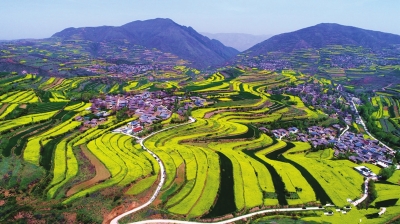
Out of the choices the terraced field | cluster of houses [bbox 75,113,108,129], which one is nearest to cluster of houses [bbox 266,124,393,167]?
the terraced field

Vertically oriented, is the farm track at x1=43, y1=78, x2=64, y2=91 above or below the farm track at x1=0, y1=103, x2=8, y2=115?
above

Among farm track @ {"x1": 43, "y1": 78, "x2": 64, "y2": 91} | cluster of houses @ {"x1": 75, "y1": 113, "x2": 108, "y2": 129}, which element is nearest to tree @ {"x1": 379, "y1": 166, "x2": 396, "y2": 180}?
cluster of houses @ {"x1": 75, "y1": 113, "x2": 108, "y2": 129}

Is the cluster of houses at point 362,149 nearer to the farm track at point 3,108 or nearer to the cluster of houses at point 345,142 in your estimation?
the cluster of houses at point 345,142

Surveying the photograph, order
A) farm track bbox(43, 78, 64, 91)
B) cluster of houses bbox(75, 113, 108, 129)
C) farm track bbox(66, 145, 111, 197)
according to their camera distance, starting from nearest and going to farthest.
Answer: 1. farm track bbox(66, 145, 111, 197)
2. cluster of houses bbox(75, 113, 108, 129)
3. farm track bbox(43, 78, 64, 91)

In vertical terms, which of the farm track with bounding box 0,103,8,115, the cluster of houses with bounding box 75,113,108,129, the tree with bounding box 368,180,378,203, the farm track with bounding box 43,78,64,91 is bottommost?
the tree with bounding box 368,180,378,203

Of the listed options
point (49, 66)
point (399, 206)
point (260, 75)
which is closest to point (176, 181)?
point (399, 206)

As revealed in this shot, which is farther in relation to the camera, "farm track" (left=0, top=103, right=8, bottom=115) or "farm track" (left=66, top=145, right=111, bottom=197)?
"farm track" (left=0, top=103, right=8, bottom=115)

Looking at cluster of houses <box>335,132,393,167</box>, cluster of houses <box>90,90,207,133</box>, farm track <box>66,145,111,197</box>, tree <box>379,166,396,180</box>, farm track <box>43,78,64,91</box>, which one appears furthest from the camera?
farm track <box>43,78,64,91</box>

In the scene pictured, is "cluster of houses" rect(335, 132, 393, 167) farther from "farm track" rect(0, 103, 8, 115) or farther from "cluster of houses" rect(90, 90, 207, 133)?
"farm track" rect(0, 103, 8, 115)

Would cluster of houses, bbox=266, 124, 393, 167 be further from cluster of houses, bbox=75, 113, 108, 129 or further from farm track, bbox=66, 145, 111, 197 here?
farm track, bbox=66, 145, 111, 197
